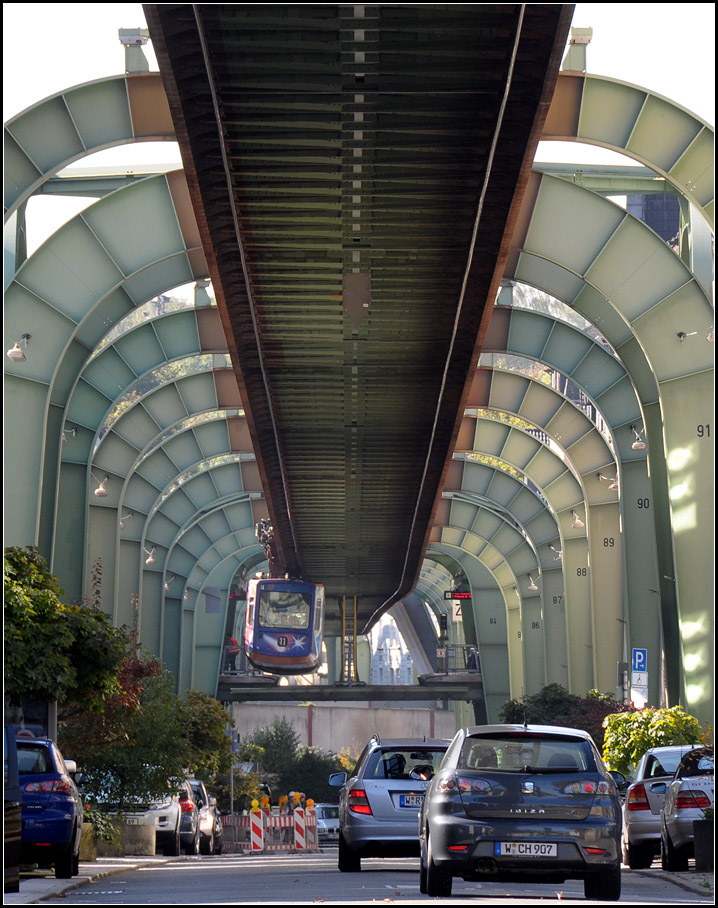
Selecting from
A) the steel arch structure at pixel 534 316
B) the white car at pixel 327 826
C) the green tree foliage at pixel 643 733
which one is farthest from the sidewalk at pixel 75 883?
the white car at pixel 327 826

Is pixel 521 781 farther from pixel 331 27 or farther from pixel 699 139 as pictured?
pixel 699 139

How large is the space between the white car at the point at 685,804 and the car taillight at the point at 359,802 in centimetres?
355

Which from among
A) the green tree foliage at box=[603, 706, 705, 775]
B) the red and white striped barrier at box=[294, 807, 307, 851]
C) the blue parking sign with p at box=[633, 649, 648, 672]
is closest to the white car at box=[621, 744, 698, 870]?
the green tree foliage at box=[603, 706, 705, 775]

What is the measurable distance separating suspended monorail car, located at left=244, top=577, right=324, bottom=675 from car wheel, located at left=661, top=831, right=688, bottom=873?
3009 centimetres

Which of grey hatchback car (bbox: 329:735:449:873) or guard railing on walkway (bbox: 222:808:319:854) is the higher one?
grey hatchback car (bbox: 329:735:449:873)

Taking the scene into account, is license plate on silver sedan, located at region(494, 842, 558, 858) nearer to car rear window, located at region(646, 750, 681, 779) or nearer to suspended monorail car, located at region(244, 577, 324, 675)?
car rear window, located at region(646, 750, 681, 779)

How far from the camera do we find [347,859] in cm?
1595

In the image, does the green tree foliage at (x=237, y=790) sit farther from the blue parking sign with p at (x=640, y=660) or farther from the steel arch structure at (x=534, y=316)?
the blue parking sign with p at (x=640, y=660)

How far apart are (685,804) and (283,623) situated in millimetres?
31677

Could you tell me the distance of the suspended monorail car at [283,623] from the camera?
46031 mm

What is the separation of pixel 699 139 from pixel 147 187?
978 centimetres

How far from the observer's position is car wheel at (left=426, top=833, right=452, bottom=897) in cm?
1091

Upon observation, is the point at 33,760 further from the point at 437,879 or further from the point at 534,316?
the point at 534,316

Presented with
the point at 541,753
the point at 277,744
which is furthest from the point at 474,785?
the point at 277,744
